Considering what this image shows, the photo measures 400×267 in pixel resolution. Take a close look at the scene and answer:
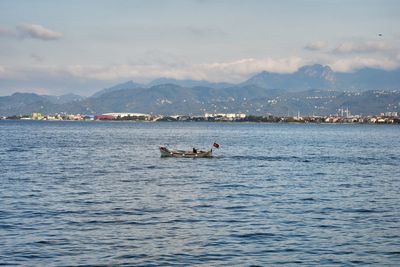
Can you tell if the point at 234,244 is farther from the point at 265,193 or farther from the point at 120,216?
the point at 265,193

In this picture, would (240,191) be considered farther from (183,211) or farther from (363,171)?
(363,171)

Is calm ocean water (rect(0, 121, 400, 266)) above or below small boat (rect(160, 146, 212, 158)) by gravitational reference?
below

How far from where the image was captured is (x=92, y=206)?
44969 mm

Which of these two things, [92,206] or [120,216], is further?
[92,206]

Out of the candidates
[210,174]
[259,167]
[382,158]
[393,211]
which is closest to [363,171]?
[259,167]

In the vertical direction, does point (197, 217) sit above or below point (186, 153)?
below

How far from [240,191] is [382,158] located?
54546 mm

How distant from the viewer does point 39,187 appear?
56219 millimetres

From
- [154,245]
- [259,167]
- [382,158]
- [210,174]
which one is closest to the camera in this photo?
[154,245]

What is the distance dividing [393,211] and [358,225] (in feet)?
22.4

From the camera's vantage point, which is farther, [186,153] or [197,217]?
[186,153]

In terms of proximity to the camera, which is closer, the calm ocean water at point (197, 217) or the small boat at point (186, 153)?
the calm ocean water at point (197, 217)

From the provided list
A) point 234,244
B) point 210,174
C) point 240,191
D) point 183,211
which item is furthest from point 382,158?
point 234,244

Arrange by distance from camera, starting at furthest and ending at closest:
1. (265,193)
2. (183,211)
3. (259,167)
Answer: (259,167)
(265,193)
(183,211)
